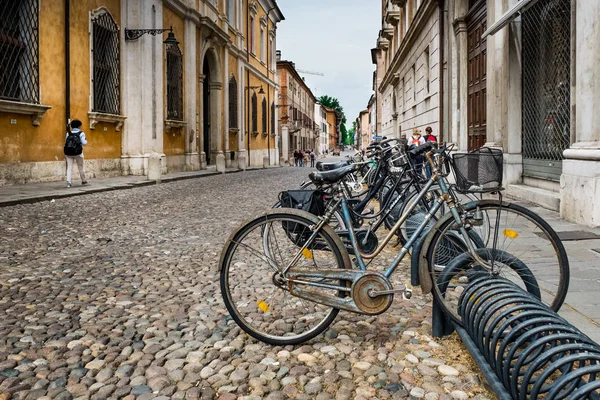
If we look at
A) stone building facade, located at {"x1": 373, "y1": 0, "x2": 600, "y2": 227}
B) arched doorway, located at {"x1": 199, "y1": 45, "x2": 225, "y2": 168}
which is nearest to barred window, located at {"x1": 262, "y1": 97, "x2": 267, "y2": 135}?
arched doorway, located at {"x1": 199, "y1": 45, "x2": 225, "y2": 168}

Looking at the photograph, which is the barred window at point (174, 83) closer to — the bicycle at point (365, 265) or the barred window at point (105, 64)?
the barred window at point (105, 64)

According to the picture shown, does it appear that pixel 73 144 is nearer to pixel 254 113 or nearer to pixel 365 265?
pixel 365 265

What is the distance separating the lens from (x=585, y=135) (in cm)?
679

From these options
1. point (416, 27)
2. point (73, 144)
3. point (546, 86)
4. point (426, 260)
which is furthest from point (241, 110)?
point (426, 260)

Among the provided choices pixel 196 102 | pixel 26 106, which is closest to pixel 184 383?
pixel 26 106

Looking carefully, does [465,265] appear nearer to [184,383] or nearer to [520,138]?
[184,383]

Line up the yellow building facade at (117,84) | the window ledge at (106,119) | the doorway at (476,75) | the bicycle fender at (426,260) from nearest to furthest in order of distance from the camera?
the bicycle fender at (426,260) → the doorway at (476,75) → the yellow building facade at (117,84) → the window ledge at (106,119)

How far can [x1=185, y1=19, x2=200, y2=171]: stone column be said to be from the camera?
928 inches

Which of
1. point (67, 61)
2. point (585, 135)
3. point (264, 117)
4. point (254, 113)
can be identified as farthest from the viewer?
point (264, 117)

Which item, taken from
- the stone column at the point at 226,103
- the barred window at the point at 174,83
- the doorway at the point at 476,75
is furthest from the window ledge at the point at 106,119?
the stone column at the point at 226,103

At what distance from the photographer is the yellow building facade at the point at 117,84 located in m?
13.3

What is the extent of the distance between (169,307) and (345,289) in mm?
1364

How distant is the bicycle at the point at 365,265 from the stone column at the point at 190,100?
20.9 m

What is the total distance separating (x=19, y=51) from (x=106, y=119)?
13.0ft
